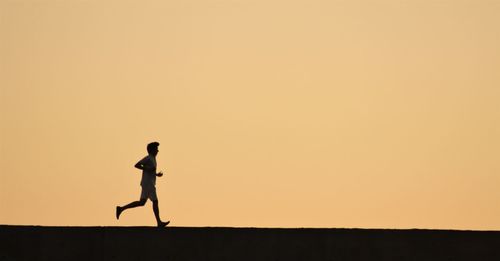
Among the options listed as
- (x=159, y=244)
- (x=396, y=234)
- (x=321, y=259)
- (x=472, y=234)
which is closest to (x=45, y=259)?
(x=159, y=244)

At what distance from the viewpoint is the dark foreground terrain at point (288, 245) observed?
13367 millimetres

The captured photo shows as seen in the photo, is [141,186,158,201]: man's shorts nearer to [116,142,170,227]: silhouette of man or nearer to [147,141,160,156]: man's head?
[116,142,170,227]: silhouette of man

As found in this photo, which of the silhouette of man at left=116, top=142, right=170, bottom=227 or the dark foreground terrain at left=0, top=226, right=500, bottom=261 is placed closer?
the dark foreground terrain at left=0, top=226, right=500, bottom=261

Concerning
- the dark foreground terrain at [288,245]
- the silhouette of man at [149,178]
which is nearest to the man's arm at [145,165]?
the silhouette of man at [149,178]

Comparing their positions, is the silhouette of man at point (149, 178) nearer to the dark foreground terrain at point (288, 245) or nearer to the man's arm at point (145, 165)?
the man's arm at point (145, 165)

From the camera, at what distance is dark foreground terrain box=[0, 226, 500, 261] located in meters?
13.4

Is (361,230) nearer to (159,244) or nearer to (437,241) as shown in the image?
(437,241)

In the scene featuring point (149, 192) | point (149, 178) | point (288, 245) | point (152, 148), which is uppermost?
point (152, 148)

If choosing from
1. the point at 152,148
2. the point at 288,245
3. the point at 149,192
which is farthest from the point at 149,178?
the point at 288,245

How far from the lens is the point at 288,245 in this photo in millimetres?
13375

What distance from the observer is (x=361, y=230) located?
1341 cm

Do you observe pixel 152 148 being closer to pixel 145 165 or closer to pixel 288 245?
pixel 145 165

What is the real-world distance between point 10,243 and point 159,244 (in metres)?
2.11

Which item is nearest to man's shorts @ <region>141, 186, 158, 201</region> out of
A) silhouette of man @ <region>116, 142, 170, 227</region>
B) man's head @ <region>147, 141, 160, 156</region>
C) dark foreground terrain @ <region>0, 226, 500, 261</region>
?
silhouette of man @ <region>116, 142, 170, 227</region>
